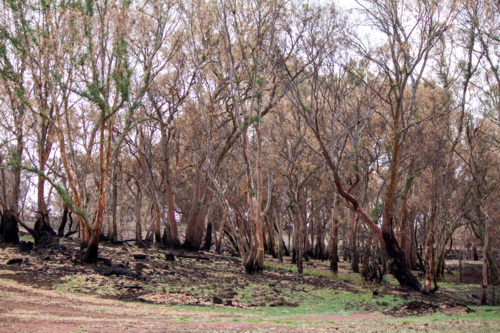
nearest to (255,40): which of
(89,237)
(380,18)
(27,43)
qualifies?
(380,18)

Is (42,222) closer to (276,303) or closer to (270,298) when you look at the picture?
(270,298)

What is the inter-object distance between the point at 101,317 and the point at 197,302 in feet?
11.4

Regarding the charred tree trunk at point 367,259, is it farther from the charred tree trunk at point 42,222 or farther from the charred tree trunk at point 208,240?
the charred tree trunk at point 42,222

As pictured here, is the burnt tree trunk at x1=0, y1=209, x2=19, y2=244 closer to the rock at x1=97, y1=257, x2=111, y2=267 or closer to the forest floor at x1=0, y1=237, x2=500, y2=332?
the forest floor at x1=0, y1=237, x2=500, y2=332

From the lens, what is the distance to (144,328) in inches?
252

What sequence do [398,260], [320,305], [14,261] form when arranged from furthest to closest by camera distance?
[398,260] → [14,261] → [320,305]

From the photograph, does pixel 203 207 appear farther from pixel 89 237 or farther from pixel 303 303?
pixel 303 303

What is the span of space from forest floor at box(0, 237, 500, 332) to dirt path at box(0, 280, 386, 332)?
0.06 feet

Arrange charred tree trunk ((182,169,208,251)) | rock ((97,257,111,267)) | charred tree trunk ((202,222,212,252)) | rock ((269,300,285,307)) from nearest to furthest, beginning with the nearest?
rock ((269,300,285,307)), rock ((97,257,111,267)), charred tree trunk ((182,169,208,251)), charred tree trunk ((202,222,212,252))

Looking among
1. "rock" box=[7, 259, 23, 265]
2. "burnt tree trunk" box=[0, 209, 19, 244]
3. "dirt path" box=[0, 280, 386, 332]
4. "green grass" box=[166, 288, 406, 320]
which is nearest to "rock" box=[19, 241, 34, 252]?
"burnt tree trunk" box=[0, 209, 19, 244]

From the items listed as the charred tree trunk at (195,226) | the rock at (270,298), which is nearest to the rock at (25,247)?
the charred tree trunk at (195,226)

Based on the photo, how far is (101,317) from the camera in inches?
302

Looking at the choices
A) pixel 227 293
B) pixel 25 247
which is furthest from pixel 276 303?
pixel 25 247

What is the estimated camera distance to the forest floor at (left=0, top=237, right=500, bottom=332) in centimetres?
691
